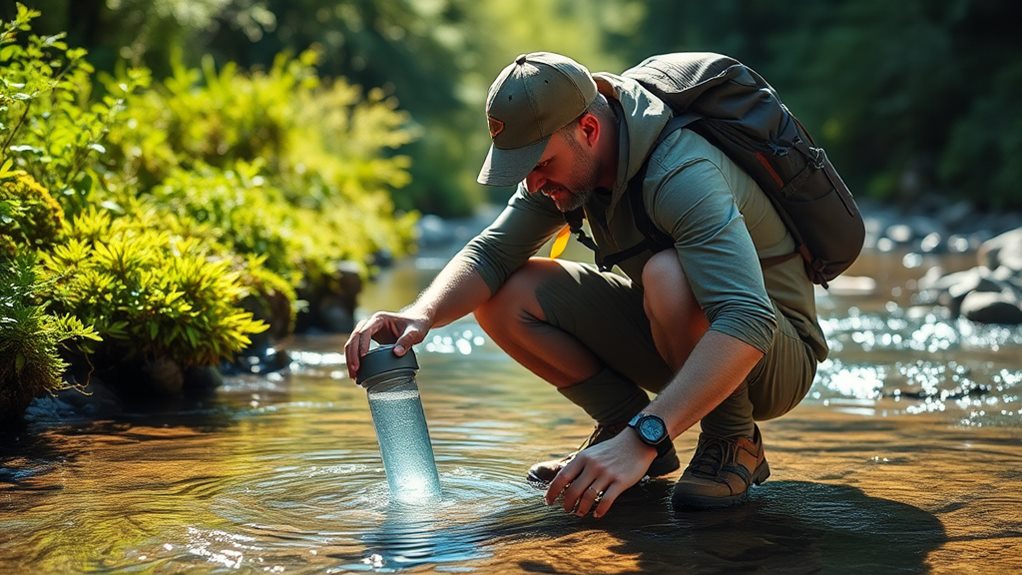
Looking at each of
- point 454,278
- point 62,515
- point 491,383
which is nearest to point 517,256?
point 454,278

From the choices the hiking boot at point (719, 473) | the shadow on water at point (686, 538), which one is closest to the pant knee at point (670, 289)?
the hiking boot at point (719, 473)

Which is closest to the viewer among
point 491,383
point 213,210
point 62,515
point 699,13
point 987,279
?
point 62,515

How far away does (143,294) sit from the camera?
529cm

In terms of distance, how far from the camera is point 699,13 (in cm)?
4453

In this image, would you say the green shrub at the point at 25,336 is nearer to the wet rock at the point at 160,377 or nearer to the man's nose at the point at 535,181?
the wet rock at the point at 160,377

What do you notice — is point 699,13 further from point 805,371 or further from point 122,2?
point 805,371

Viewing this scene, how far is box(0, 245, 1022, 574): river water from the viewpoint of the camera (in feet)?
10.7

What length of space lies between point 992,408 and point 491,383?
2.34m

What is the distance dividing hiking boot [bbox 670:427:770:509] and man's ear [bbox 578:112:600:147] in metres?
0.96

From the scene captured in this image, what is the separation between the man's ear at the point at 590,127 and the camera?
12.0 feet

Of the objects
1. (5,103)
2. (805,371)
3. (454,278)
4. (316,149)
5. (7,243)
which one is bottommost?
(805,371)

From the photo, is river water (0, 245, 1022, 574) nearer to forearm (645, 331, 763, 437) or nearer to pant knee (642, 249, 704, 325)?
forearm (645, 331, 763, 437)

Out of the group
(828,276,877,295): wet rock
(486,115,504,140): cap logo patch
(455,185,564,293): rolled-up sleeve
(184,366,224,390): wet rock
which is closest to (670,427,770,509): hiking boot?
(455,185,564,293): rolled-up sleeve

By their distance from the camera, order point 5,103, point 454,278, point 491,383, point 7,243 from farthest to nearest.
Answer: point 491,383, point 7,243, point 5,103, point 454,278
